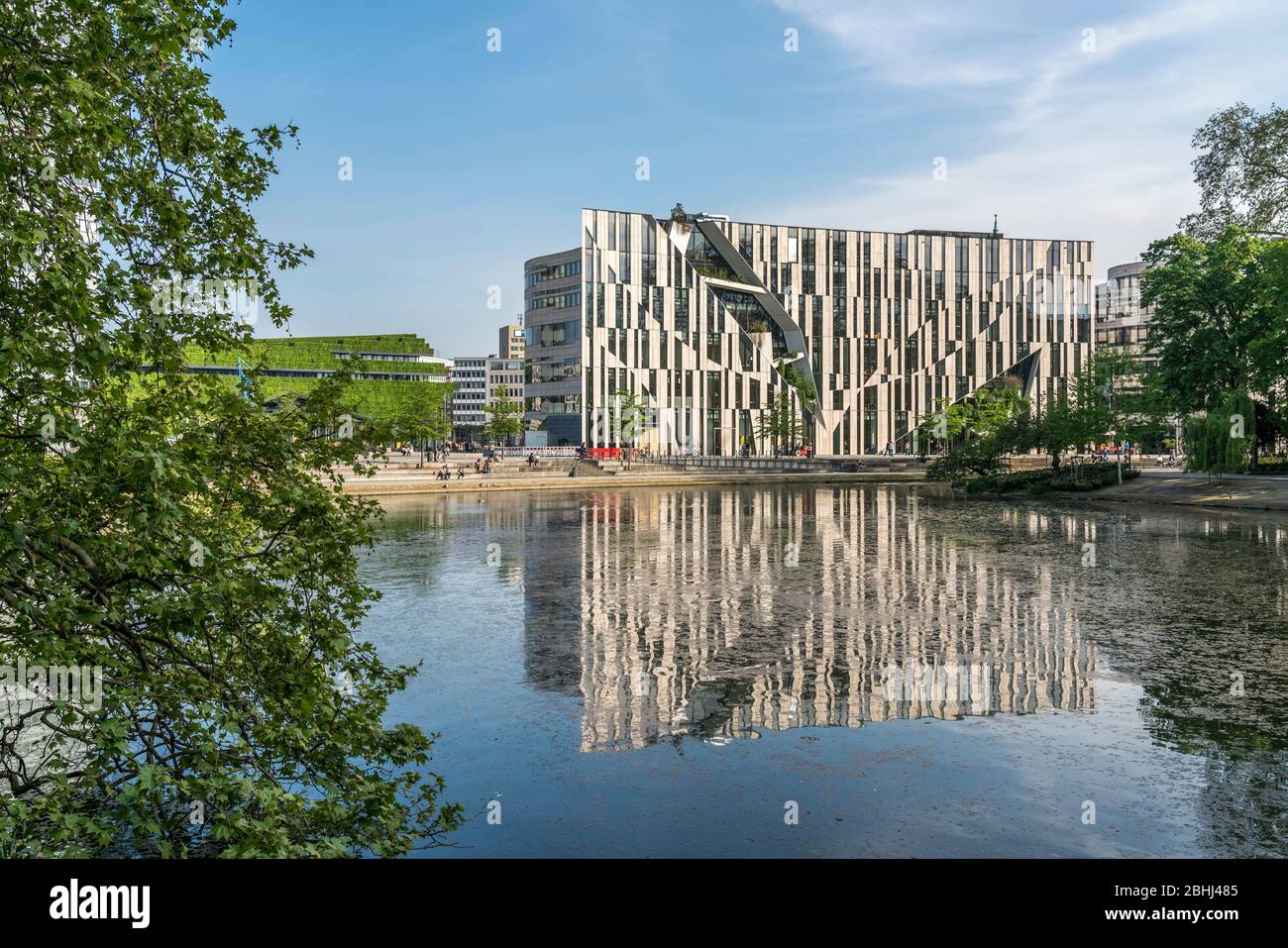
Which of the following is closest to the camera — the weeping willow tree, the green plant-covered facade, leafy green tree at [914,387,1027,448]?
the weeping willow tree

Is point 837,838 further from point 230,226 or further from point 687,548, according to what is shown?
point 687,548

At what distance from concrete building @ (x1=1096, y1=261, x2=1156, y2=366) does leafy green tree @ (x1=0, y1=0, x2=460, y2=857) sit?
173 metres

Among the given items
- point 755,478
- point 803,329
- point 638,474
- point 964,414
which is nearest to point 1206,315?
point 755,478

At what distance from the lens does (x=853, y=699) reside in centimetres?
1376

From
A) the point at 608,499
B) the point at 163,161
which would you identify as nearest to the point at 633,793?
the point at 163,161

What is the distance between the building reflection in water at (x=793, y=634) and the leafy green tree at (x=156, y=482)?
4.52m

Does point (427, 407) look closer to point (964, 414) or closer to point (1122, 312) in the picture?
point (964, 414)

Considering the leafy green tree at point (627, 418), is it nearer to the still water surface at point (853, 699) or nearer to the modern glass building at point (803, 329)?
the modern glass building at point (803, 329)

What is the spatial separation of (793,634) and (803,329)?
346ft

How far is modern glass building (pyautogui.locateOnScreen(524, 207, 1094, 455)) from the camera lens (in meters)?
114

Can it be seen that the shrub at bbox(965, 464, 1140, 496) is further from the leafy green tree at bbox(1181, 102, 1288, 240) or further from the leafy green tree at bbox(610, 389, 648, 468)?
the leafy green tree at bbox(610, 389, 648, 468)

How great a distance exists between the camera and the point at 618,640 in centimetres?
1780

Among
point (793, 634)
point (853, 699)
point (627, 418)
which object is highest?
point (627, 418)

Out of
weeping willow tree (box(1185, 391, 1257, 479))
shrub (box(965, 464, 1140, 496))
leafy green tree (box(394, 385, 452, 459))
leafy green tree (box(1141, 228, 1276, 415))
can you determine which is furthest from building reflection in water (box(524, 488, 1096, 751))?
leafy green tree (box(394, 385, 452, 459))
